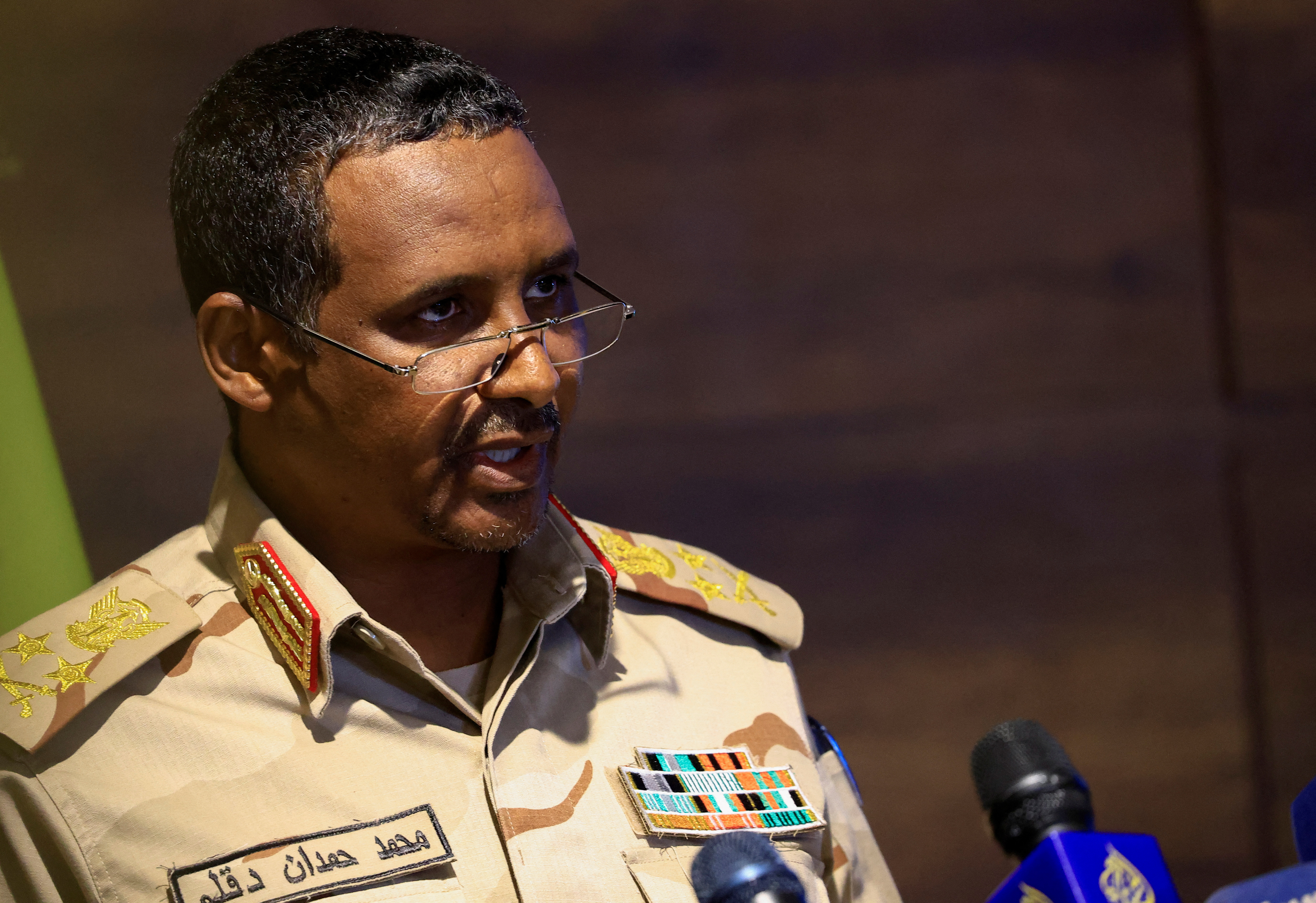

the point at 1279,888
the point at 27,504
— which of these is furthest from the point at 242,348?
the point at 1279,888

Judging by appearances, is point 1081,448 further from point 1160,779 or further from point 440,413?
point 440,413

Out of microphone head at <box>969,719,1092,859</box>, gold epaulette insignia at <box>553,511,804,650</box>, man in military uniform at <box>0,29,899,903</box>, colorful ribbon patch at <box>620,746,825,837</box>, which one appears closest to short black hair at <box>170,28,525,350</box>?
man in military uniform at <box>0,29,899,903</box>

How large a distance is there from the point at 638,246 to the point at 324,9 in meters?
0.45

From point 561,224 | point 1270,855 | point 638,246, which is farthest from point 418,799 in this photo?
point 1270,855

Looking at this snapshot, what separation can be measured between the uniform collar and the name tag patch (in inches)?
3.8

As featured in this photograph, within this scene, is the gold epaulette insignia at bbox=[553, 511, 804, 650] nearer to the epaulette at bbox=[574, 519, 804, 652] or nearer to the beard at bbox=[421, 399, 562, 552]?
the epaulette at bbox=[574, 519, 804, 652]

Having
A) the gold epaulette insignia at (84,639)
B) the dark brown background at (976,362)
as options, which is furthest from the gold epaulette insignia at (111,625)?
the dark brown background at (976,362)

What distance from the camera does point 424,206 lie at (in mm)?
1006

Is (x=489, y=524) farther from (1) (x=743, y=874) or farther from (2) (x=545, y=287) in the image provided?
(1) (x=743, y=874)

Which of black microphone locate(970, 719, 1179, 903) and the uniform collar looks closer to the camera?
black microphone locate(970, 719, 1179, 903)

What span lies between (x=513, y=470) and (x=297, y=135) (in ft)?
1.03

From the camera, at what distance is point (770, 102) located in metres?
1.60

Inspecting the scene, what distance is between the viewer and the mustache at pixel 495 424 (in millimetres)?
1026

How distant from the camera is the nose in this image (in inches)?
40.1
